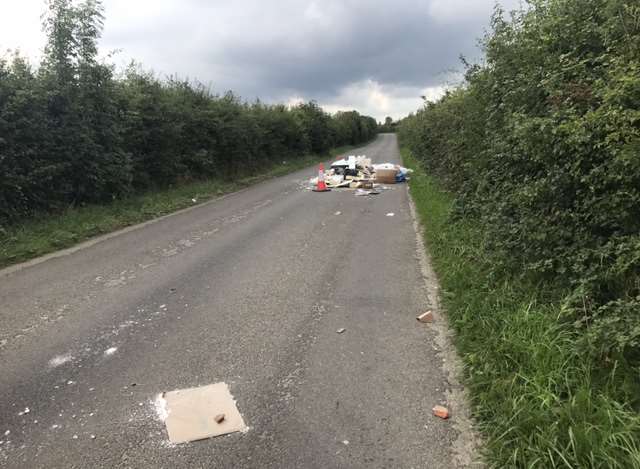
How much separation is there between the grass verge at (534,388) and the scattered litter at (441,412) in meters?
0.20

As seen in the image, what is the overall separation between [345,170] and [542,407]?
15.8 meters

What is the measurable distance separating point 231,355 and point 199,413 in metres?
0.83

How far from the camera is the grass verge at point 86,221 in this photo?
7.46 meters

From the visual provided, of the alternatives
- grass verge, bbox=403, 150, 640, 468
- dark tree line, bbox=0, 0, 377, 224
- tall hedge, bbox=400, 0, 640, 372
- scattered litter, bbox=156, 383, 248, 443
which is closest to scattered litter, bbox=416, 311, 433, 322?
grass verge, bbox=403, 150, 640, 468

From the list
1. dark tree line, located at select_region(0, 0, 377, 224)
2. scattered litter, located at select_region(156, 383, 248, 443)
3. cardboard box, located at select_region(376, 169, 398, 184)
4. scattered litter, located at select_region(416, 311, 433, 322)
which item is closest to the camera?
scattered litter, located at select_region(156, 383, 248, 443)

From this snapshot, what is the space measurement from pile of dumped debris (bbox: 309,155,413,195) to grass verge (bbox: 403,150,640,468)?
10.8 m

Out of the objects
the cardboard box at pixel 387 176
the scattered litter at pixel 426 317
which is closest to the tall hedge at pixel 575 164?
the scattered litter at pixel 426 317

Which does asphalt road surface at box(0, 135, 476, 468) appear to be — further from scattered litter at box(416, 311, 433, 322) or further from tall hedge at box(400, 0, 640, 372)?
tall hedge at box(400, 0, 640, 372)

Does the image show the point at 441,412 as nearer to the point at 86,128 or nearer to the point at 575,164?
the point at 575,164

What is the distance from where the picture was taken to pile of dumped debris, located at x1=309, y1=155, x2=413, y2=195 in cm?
1589

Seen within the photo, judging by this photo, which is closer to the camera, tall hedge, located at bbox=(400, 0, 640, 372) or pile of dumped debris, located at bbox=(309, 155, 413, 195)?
tall hedge, located at bbox=(400, 0, 640, 372)

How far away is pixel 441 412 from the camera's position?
3.03 meters

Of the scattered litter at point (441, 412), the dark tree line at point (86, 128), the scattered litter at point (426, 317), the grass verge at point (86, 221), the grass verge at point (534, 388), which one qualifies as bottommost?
the scattered litter at point (441, 412)

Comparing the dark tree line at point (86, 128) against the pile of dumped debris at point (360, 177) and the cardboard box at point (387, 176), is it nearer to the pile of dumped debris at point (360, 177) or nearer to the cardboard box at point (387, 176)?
the pile of dumped debris at point (360, 177)
